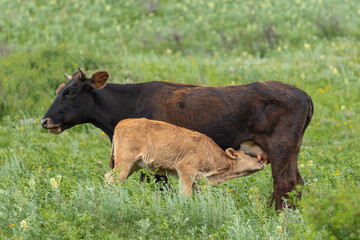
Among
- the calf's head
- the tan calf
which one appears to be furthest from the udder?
the tan calf

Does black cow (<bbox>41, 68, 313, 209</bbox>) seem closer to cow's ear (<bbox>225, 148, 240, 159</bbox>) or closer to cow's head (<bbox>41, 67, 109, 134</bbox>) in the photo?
cow's head (<bbox>41, 67, 109, 134</bbox>)

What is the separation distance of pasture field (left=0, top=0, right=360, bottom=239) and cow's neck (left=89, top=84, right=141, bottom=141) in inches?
38.1

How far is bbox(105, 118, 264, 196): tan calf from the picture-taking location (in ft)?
24.6

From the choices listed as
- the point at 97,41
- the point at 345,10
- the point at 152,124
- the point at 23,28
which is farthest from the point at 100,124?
the point at 345,10

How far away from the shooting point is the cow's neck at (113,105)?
8.73 meters

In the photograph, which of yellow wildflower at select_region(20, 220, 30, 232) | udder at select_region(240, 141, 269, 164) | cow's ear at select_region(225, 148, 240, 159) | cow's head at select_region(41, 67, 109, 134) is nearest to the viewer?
yellow wildflower at select_region(20, 220, 30, 232)

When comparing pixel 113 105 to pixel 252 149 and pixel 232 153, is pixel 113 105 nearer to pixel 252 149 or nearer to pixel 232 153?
pixel 232 153

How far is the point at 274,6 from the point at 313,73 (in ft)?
36.5

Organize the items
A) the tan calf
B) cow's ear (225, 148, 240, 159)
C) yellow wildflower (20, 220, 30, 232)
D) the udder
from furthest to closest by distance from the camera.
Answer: the udder < cow's ear (225, 148, 240, 159) < the tan calf < yellow wildflower (20, 220, 30, 232)

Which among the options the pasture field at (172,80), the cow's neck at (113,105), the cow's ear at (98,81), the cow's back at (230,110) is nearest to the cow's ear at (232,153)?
the cow's back at (230,110)

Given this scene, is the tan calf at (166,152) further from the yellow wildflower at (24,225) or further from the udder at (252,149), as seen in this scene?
the yellow wildflower at (24,225)

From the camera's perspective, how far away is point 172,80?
16359 mm

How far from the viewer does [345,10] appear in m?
26.4

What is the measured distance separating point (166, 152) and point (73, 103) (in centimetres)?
187
